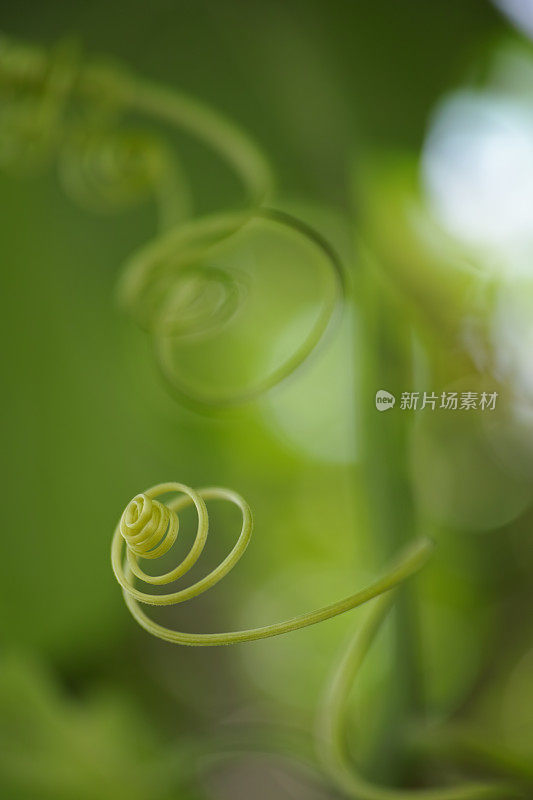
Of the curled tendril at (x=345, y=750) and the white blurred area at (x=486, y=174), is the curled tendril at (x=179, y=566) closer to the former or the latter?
the curled tendril at (x=345, y=750)

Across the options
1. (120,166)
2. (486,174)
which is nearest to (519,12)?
(486,174)

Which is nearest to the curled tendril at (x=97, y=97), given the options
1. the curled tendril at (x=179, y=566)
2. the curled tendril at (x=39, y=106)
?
the curled tendril at (x=39, y=106)

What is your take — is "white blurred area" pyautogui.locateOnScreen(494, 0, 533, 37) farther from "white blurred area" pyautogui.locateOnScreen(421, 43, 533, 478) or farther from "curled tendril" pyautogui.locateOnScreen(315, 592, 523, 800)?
"curled tendril" pyautogui.locateOnScreen(315, 592, 523, 800)

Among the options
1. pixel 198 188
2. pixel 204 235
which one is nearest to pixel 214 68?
pixel 198 188

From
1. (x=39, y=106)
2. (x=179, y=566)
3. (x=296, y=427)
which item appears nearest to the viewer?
(x=179, y=566)

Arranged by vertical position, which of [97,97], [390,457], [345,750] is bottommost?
[345,750]

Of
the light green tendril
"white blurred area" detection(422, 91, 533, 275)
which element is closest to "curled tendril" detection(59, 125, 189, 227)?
the light green tendril

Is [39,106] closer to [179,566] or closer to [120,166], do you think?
[120,166]
